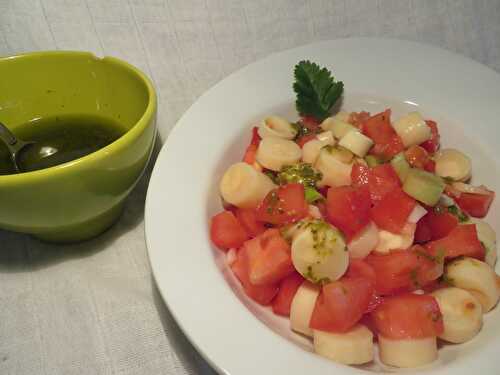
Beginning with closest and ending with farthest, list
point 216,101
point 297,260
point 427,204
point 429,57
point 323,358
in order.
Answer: point 323,358
point 297,260
point 427,204
point 216,101
point 429,57

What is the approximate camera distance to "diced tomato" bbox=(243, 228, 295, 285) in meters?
1.01

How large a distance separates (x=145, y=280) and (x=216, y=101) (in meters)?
0.54

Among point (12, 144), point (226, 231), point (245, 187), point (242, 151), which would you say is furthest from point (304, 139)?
point (12, 144)

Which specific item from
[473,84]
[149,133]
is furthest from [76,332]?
[473,84]

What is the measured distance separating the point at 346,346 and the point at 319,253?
0.60 ft

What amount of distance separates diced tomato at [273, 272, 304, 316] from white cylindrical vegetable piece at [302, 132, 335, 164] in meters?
0.34

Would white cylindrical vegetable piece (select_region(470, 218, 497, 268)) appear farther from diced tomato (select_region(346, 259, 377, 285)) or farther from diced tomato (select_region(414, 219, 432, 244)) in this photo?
diced tomato (select_region(346, 259, 377, 285))

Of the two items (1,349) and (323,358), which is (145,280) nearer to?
(1,349)

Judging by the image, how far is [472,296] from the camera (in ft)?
3.28

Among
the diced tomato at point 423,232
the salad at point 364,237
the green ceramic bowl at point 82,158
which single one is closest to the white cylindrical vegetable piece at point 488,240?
the salad at point 364,237

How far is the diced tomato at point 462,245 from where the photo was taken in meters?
1.07

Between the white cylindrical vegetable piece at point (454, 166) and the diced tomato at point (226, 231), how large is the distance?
0.58m

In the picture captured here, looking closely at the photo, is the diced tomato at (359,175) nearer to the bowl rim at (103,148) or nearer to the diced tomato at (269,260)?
the diced tomato at (269,260)

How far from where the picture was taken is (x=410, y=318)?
95 centimetres
